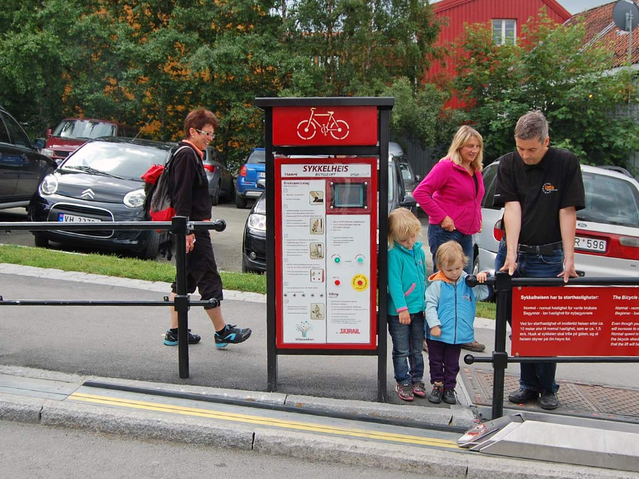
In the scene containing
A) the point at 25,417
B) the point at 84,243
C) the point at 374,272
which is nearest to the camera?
the point at 25,417

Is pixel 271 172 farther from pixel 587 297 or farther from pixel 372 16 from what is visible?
pixel 372 16

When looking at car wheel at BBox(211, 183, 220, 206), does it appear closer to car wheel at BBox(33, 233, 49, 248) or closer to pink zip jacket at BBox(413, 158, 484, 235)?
car wheel at BBox(33, 233, 49, 248)

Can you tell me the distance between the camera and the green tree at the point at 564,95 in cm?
1903

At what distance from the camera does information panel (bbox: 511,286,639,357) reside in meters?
4.26

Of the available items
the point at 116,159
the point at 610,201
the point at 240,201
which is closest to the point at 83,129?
the point at 240,201

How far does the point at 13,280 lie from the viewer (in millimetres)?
7293

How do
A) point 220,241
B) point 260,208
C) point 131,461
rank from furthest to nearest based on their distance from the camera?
point 220,241 → point 260,208 → point 131,461

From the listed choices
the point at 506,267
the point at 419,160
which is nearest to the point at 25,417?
the point at 506,267

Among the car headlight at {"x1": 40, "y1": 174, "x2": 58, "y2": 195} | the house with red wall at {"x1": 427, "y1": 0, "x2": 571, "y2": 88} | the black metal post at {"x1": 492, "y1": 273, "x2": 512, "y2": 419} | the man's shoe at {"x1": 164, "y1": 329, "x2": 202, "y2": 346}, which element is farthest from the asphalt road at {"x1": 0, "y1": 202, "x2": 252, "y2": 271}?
the house with red wall at {"x1": 427, "y1": 0, "x2": 571, "y2": 88}

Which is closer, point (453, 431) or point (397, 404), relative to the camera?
point (453, 431)

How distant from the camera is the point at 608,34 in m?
25.1

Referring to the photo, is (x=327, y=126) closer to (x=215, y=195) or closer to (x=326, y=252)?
(x=326, y=252)

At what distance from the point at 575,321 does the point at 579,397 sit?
2.87ft

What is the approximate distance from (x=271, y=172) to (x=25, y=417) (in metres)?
2.12
